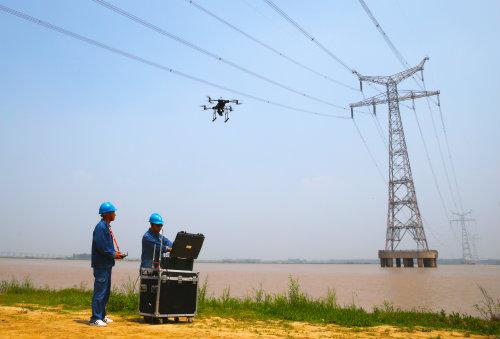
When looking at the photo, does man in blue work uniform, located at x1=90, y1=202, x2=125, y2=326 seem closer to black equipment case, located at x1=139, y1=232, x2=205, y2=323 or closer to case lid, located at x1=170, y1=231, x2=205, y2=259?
black equipment case, located at x1=139, y1=232, x2=205, y2=323

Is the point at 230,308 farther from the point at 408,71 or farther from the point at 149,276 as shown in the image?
the point at 408,71

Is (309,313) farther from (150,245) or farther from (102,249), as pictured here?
(102,249)

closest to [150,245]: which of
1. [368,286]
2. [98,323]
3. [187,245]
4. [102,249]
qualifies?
[187,245]

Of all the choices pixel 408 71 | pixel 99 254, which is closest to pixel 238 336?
pixel 99 254

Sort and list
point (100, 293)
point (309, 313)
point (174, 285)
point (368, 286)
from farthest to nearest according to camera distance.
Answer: point (368, 286) → point (309, 313) → point (174, 285) → point (100, 293)

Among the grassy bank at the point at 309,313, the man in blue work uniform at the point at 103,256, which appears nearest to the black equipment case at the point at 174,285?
the man in blue work uniform at the point at 103,256

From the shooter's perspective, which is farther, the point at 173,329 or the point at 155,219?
the point at 155,219

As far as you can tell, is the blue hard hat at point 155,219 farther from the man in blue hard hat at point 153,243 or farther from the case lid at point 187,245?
the case lid at point 187,245
